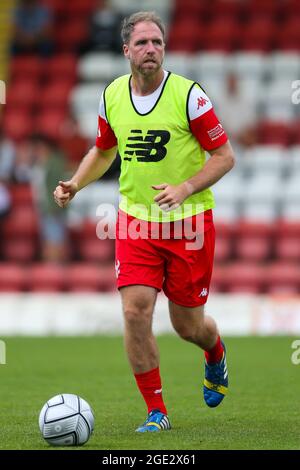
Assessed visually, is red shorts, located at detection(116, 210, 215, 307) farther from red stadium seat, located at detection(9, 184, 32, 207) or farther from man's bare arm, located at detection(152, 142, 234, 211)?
red stadium seat, located at detection(9, 184, 32, 207)

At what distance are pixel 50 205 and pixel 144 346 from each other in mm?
8743

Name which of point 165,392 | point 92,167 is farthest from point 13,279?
point 92,167

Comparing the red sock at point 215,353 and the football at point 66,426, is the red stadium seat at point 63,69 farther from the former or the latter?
the football at point 66,426

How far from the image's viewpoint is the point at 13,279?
51.8ft

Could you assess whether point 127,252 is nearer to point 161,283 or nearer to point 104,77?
point 161,283

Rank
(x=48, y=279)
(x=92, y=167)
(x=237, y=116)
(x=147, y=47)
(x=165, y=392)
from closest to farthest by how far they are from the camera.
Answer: (x=147, y=47) < (x=92, y=167) < (x=165, y=392) < (x=48, y=279) < (x=237, y=116)

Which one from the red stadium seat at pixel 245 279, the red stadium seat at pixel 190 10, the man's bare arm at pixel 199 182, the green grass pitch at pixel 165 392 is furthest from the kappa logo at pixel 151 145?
the red stadium seat at pixel 190 10

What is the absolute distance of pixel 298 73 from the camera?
1792cm

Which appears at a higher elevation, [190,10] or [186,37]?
[190,10]

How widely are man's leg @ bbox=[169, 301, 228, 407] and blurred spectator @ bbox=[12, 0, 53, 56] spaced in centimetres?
1243

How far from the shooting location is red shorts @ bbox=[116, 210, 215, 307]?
23.0 feet

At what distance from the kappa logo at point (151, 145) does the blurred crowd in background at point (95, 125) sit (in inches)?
320

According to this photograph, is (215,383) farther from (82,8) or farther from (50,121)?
(82,8)

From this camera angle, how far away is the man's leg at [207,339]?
7270 millimetres
